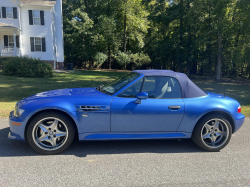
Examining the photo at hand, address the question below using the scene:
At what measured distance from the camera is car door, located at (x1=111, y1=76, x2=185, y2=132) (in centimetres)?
393

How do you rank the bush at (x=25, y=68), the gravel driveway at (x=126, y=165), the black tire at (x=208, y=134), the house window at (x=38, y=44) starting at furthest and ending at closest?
the house window at (x=38, y=44) < the bush at (x=25, y=68) < the black tire at (x=208, y=134) < the gravel driveway at (x=126, y=165)

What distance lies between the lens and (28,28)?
23359mm

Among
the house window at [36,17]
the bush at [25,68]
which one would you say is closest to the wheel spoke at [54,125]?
the bush at [25,68]

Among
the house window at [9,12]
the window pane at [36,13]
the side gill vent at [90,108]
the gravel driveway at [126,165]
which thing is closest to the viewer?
the gravel driveway at [126,165]

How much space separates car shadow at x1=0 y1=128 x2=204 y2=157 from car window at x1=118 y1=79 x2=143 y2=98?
42.2 inches

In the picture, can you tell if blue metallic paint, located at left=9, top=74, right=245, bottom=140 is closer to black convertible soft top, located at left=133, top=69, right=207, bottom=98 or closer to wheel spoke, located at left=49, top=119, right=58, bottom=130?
black convertible soft top, located at left=133, top=69, right=207, bottom=98

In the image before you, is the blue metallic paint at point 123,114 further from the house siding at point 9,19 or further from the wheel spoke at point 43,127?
the house siding at point 9,19

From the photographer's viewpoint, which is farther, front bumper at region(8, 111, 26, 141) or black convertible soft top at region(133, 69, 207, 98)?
black convertible soft top at region(133, 69, 207, 98)

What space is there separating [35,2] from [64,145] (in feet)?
77.1

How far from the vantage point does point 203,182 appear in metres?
3.09

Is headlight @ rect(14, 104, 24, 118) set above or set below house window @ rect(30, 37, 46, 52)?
below

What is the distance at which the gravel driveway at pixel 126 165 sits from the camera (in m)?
3.07

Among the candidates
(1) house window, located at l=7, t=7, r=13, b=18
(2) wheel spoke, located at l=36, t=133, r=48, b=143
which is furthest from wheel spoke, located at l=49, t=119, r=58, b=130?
(1) house window, located at l=7, t=7, r=13, b=18

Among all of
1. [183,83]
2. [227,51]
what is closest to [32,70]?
[183,83]
